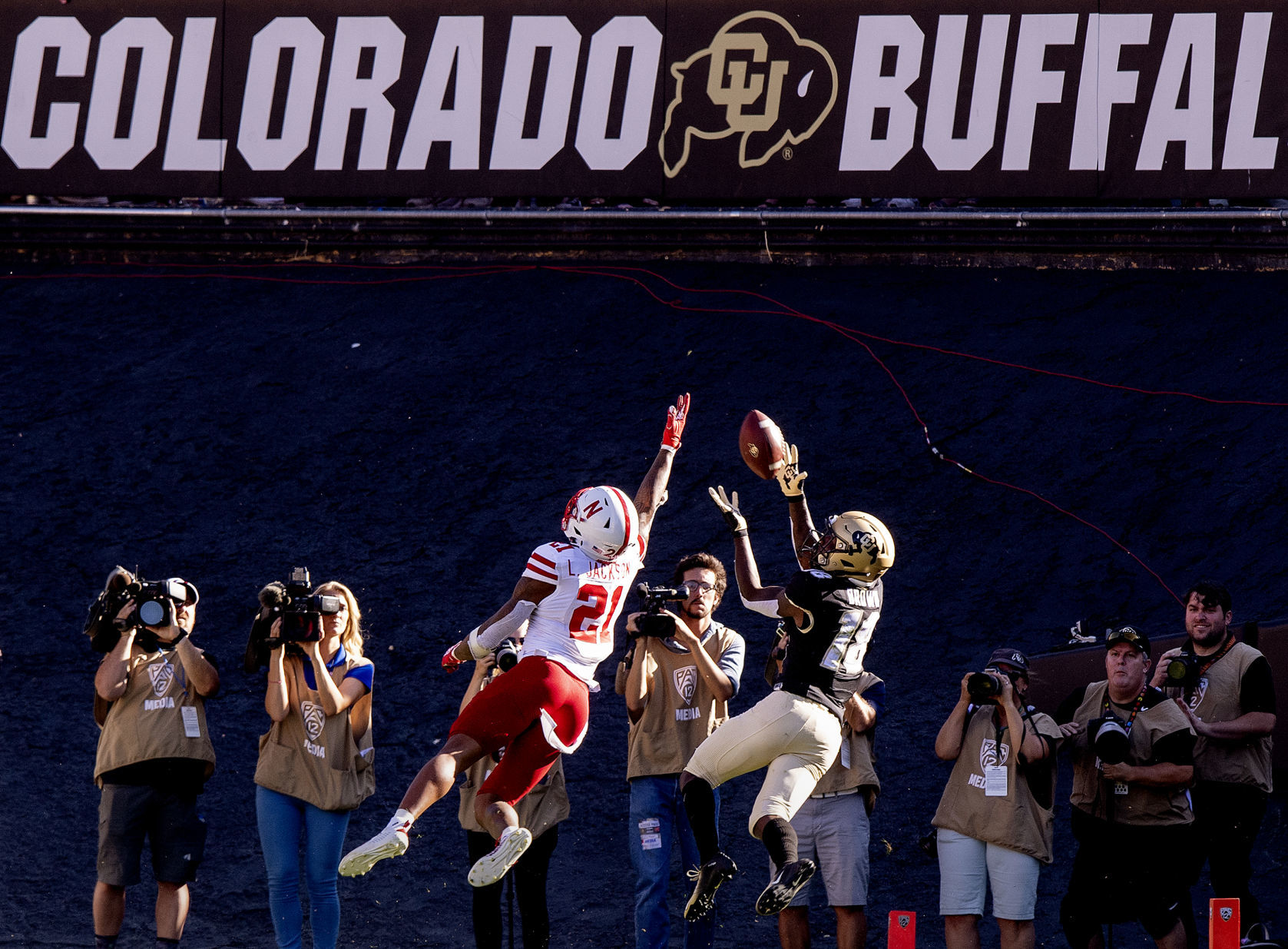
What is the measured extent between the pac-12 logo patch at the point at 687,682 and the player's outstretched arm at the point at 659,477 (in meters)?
0.65

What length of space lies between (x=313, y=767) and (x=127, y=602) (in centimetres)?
122

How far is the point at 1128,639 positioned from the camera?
6.89m

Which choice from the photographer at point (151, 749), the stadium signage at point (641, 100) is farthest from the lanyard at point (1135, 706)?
the stadium signage at point (641, 100)

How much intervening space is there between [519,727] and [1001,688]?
2.17 m

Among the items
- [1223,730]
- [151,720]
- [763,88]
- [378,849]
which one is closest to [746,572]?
[378,849]

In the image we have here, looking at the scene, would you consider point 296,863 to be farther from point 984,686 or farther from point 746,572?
point 984,686

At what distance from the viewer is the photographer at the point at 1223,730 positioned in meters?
6.96

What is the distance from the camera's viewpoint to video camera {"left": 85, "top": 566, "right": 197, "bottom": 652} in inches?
282

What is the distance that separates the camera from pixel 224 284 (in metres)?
12.7

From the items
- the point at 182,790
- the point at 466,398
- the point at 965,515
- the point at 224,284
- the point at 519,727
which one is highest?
the point at 224,284

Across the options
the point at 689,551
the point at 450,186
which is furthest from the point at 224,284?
the point at 689,551

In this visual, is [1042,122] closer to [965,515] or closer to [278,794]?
[965,515]

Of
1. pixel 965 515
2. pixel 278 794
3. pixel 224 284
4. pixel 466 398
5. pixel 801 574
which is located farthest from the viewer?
pixel 224 284

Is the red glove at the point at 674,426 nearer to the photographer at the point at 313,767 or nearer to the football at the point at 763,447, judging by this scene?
the football at the point at 763,447
